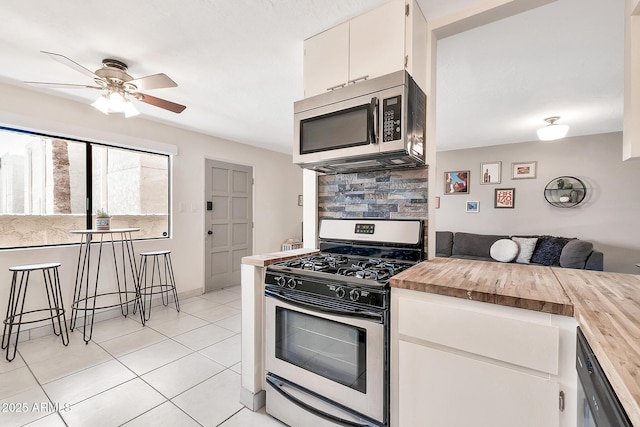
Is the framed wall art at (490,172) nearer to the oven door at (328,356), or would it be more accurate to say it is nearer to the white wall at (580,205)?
the white wall at (580,205)

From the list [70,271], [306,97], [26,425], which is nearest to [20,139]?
[70,271]

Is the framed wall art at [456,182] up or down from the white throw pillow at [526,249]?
up

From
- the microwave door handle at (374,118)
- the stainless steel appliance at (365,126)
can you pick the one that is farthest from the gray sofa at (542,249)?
the microwave door handle at (374,118)

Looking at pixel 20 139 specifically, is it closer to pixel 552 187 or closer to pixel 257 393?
pixel 257 393

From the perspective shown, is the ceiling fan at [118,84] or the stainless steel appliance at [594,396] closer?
the stainless steel appliance at [594,396]

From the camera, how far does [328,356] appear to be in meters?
1.47

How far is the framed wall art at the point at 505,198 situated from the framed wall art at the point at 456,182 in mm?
504

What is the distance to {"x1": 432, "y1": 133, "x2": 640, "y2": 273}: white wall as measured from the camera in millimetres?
4082

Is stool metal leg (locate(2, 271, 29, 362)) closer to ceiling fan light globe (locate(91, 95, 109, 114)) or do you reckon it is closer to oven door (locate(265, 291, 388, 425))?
ceiling fan light globe (locate(91, 95, 109, 114))

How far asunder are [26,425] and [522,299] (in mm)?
2688

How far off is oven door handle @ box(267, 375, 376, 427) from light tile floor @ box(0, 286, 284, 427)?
221mm

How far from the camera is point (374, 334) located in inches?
51.2

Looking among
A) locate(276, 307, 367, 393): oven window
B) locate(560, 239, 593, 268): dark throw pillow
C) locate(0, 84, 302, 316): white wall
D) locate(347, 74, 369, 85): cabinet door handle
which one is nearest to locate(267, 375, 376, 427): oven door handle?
locate(276, 307, 367, 393): oven window

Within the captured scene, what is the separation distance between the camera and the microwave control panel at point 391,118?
149cm
